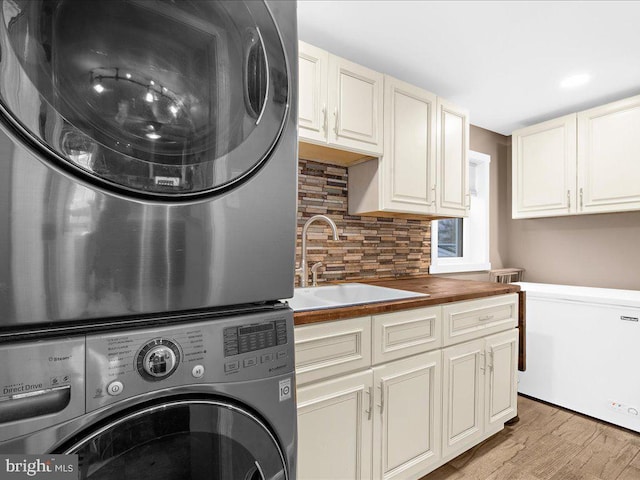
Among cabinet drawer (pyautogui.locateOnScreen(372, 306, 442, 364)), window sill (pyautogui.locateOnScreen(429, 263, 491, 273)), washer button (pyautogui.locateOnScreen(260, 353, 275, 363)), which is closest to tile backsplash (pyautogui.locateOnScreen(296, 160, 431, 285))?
window sill (pyautogui.locateOnScreen(429, 263, 491, 273))

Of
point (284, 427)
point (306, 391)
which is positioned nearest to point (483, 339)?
point (306, 391)

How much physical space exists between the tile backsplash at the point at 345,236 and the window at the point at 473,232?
0.58 metres

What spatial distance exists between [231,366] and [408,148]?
183 centimetres

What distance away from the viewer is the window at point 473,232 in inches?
123

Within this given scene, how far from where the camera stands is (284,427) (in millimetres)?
769

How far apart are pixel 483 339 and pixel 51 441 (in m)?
1.98

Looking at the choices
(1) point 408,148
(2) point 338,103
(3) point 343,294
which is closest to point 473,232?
(1) point 408,148

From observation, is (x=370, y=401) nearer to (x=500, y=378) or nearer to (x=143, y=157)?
(x=500, y=378)

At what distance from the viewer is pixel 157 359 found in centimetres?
62

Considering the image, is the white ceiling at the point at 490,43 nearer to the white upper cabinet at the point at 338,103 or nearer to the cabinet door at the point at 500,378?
the white upper cabinet at the point at 338,103

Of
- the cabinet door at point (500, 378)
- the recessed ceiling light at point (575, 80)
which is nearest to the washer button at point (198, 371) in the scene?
the cabinet door at point (500, 378)

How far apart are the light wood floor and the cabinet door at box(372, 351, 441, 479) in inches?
10.9

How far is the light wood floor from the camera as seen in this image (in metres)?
1.81

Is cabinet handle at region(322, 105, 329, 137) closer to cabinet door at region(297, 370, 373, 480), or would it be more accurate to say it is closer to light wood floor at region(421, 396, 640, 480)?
cabinet door at region(297, 370, 373, 480)
